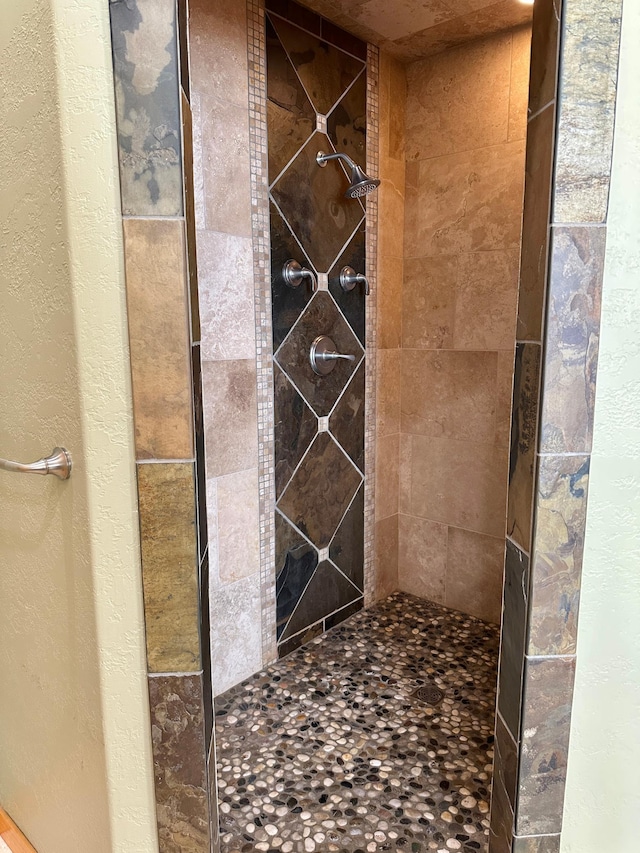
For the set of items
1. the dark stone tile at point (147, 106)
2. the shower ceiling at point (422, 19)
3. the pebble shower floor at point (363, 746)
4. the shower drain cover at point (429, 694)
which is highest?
the shower ceiling at point (422, 19)

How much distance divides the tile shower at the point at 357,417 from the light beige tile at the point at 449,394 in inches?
0.4

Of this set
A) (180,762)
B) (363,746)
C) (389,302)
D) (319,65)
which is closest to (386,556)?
(363,746)

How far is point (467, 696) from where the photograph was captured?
1911mm

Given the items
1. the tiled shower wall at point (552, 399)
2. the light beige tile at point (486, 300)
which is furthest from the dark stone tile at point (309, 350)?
the tiled shower wall at point (552, 399)

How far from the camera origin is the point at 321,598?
7.47 ft

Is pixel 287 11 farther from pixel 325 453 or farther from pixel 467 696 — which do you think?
pixel 467 696

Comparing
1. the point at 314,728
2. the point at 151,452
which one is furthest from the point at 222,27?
the point at 314,728

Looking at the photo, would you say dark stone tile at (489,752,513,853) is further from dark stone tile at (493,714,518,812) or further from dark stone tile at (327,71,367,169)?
dark stone tile at (327,71,367,169)

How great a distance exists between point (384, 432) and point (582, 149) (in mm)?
1713

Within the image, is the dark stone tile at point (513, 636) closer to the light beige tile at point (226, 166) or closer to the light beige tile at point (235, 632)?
the light beige tile at point (235, 632)

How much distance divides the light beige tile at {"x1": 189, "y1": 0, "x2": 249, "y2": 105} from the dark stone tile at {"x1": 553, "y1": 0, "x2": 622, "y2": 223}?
1.15 meters

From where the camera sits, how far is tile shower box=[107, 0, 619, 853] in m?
0.88

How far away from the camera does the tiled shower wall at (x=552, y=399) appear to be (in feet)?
2.76

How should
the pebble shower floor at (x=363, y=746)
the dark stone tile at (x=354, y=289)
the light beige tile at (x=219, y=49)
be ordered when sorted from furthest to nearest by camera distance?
the dark stone tile at (x=354, y=289) → the light beige tile at (x=219, y=49) → the pebble shower floor at (x=363, y=746)
